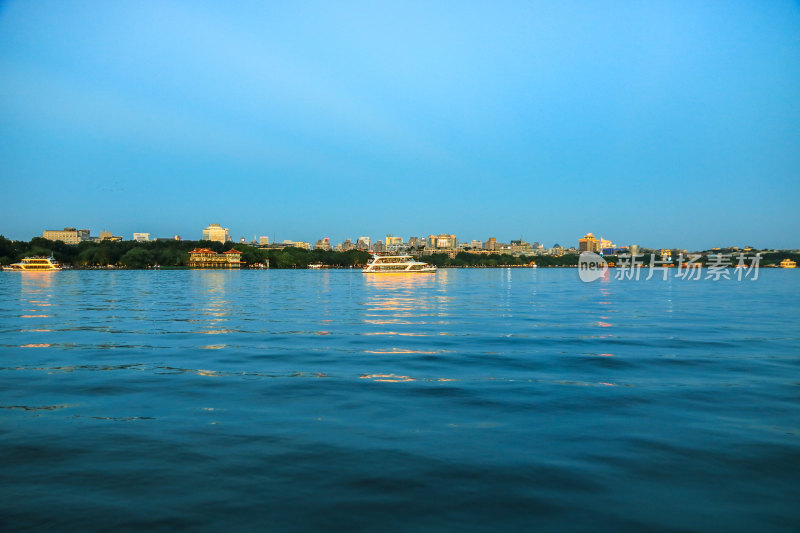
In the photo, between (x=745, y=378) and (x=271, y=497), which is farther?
(x=745, y=378)

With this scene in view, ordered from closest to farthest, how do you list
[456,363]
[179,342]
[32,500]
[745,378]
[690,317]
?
[32,500] < [745,378] < [456,363] < [179,342] < [690,317]

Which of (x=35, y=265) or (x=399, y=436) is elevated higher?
(x=35, y=265)

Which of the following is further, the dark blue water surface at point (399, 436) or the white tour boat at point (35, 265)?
the white tour boat at point (35, 265)

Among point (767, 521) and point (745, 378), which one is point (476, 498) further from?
point (745, 378)

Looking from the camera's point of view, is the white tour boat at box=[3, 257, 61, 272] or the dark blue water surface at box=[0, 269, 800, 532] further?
the white tour boat at box=[3, 257, 61, 272]

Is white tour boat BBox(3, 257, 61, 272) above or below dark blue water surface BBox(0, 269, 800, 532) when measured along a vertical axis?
above

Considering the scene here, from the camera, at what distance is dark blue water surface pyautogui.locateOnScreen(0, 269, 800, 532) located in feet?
20.2

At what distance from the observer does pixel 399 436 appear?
8844mm

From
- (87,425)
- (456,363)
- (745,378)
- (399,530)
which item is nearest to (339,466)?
(399,530)

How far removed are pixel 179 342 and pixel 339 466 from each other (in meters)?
14.8

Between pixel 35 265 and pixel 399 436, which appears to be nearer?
pixel 399 436

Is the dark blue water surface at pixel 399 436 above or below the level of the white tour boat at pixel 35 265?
below

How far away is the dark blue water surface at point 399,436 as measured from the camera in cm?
616

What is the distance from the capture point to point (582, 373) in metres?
14.3
